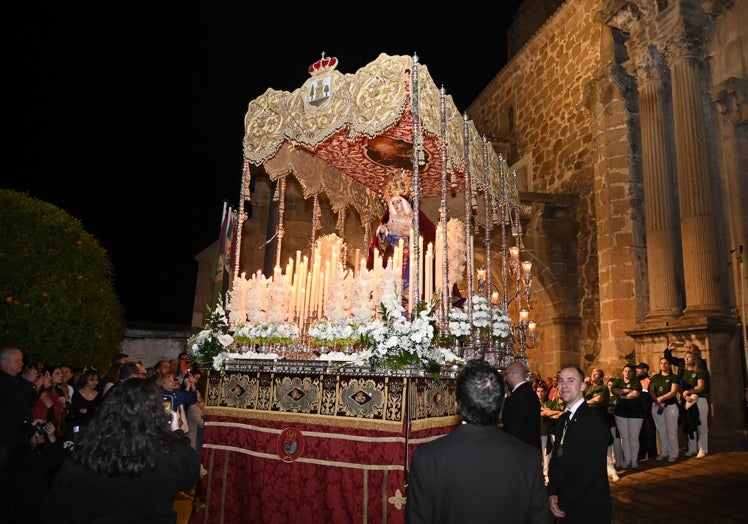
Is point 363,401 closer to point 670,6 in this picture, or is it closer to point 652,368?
point 652,368

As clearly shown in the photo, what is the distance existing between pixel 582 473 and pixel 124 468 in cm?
277

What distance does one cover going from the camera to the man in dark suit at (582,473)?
134 inches

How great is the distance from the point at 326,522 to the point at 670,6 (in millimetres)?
12845

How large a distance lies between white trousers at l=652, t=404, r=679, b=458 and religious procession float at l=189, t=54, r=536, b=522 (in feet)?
12.4

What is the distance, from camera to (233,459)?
17.2 feet

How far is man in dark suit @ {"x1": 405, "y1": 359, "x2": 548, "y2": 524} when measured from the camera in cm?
214

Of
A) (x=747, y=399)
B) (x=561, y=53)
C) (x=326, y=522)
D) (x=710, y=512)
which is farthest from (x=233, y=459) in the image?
(x=561, y=53)

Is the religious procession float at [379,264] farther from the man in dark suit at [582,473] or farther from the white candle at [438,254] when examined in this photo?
the man in dark suit at [582,473]

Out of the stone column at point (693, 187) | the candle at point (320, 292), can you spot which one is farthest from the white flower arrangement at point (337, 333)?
the stone column at point (693, 187)

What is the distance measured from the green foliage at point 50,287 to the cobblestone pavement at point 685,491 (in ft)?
30.3

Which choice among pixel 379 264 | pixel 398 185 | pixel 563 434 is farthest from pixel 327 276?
pixel 563 434

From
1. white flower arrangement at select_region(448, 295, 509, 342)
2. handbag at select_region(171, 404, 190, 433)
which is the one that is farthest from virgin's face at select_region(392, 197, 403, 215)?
handbag at select_region(171, 404, 190, 433)

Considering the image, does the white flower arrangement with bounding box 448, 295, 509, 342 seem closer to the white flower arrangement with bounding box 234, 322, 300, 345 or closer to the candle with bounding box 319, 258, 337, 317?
the candle with bounding box 319, 258, 337, 317

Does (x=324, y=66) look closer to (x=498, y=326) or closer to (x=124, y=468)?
(x=498, y=326)
